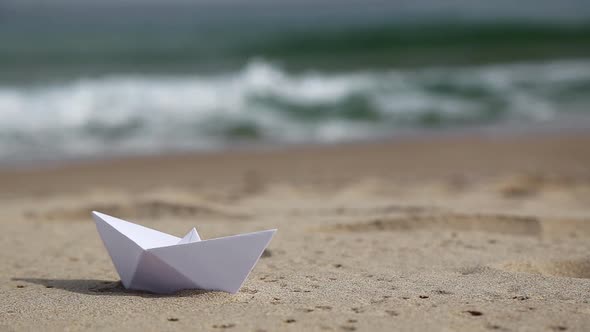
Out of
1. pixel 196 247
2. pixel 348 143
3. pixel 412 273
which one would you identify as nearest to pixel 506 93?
pixel 348 143

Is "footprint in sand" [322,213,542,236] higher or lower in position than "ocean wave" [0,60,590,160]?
lower

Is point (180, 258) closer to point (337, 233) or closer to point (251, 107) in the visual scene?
point (337, 233)

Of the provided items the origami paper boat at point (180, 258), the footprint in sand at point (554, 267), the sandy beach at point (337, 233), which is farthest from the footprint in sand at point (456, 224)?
the origami paper boat at point (180, 258)

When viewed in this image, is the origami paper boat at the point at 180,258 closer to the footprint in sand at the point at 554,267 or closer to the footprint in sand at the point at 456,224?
the footprint in sand at the point at 554,267

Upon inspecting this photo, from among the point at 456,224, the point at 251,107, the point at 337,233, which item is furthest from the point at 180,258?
the point at 251,107

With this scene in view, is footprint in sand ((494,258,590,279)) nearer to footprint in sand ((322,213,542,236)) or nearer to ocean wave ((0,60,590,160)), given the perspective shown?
footprint in sand ((322,213,542,236))

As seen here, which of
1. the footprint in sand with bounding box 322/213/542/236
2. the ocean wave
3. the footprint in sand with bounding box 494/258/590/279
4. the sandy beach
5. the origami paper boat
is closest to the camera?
the sandy beach

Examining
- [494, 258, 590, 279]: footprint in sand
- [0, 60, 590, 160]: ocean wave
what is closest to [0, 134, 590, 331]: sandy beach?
[494, 258, 590, 279]: footprint in sand
